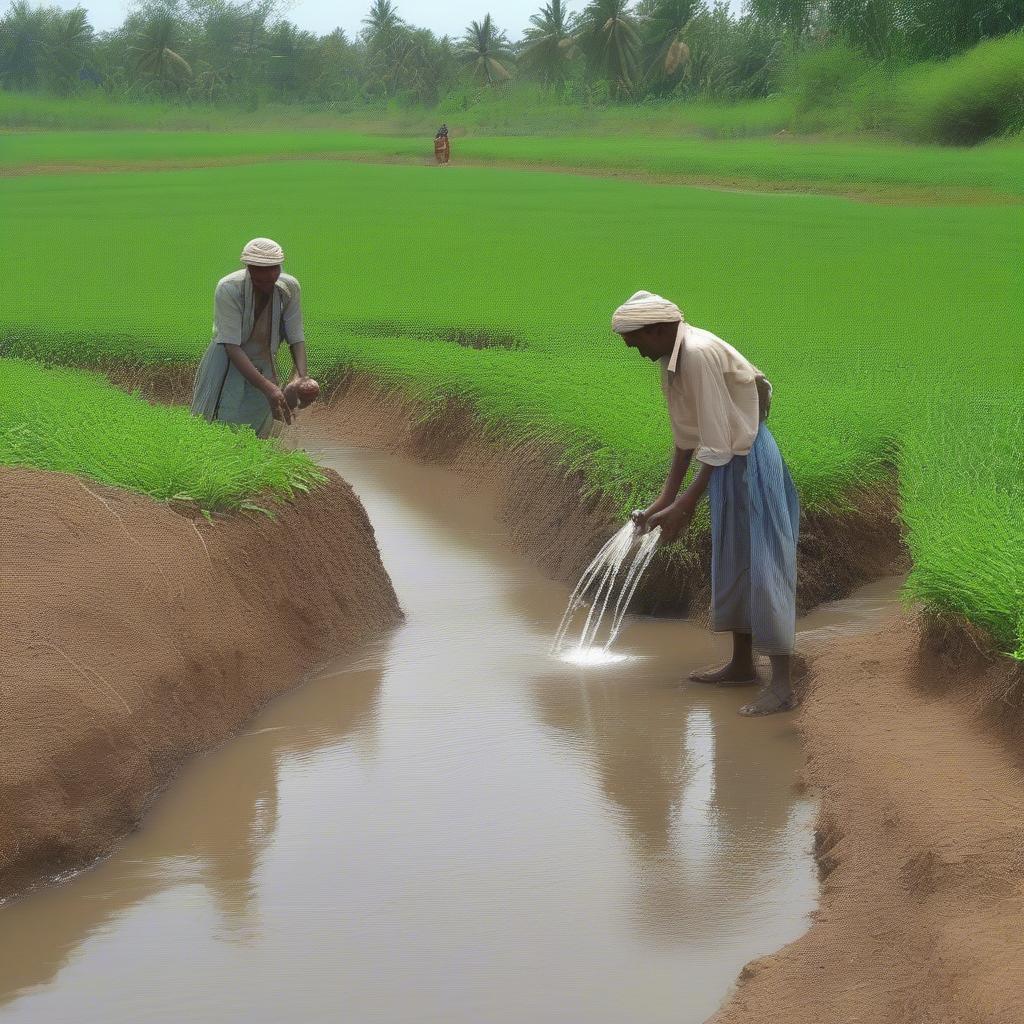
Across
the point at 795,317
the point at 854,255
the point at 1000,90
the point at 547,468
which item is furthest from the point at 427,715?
the point at 1000,90

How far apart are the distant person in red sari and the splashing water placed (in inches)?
1081

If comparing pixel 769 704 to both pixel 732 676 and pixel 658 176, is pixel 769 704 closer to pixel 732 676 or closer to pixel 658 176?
pixel 732 676

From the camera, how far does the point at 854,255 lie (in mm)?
16062

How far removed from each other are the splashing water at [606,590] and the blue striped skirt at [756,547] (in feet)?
1.86

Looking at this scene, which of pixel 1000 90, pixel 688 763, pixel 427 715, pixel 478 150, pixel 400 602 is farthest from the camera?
pixel 478 150

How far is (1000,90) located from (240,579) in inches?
1026

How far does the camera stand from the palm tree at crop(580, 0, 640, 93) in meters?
53.6

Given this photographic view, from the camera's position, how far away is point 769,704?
17.1ft

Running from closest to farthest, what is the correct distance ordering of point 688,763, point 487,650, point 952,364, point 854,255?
point 688,763 → point 487,650 → point 952,364 → point 854,255

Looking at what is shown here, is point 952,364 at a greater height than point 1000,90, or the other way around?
point 1000,90

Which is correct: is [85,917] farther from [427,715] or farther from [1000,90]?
[1000,90]

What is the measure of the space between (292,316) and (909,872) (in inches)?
159

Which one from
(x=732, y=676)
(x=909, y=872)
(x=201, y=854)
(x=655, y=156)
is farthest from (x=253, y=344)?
(x=655, y=156)

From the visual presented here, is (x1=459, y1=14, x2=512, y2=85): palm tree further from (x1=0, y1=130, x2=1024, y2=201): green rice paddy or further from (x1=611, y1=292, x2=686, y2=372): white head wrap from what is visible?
(x1=611, y1=292, x2=686, y2=372): white head wrap
